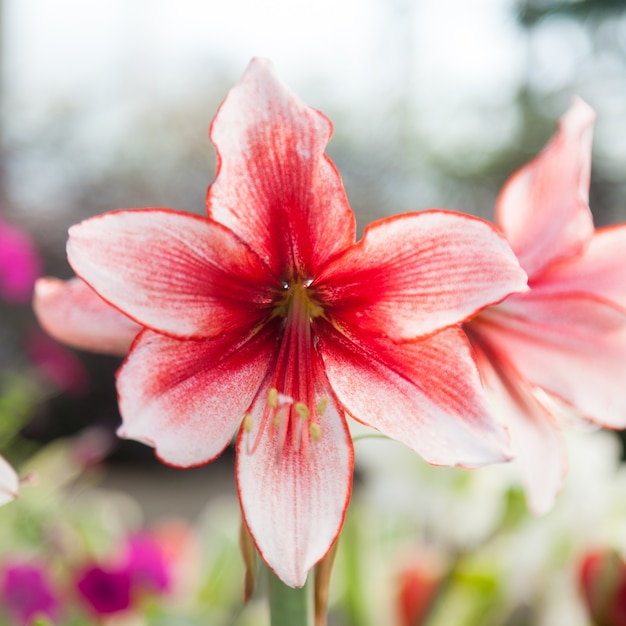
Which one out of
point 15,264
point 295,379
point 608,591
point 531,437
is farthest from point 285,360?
point 15,264

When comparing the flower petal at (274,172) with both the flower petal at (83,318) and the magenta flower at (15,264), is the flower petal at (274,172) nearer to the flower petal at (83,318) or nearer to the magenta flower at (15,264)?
the flower petal at (83,318)

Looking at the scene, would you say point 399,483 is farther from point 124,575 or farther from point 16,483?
point 16,483

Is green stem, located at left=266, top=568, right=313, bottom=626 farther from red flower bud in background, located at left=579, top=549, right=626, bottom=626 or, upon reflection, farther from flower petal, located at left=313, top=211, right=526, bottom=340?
red flower bud in background, located at left=579, top=549, right=626, bottom=626

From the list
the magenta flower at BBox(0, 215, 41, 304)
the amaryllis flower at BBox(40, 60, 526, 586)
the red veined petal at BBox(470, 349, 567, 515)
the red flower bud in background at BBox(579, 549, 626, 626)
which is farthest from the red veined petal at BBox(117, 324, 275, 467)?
the magenta flower at BBox(0, 215, 41, 304)

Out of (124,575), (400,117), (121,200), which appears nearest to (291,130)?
(124,575)

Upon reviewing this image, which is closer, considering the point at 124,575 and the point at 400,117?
the point at 124,575

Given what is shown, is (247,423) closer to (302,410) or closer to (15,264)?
(302,410)
